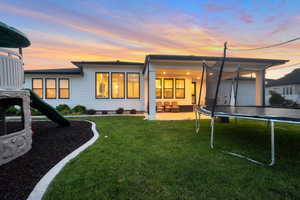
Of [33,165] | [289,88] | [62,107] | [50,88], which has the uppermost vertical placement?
[289,88]

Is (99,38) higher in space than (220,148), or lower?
higher

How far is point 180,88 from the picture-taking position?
12.7 metres

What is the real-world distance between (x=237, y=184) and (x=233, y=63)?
27.0 feet

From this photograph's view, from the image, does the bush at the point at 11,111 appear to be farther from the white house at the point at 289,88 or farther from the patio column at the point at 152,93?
the white house at the point at 289,88

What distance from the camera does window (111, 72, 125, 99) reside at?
10.8m

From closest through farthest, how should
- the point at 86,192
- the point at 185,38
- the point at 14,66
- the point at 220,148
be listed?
the point at 86,192 → the point at 14,66 → the point at 220,148 → the point at 185,38

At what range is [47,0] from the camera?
7.25 metres

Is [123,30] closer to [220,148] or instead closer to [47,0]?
[47,0]

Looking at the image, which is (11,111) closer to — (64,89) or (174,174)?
(64,89)

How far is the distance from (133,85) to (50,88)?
6261mm

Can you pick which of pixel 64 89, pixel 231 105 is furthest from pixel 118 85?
A: pixel 231 105

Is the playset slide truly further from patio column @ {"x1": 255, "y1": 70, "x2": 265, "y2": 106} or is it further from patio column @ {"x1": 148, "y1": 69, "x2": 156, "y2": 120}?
patio column @ {"x1": 255, "y1": 70, "x2": 265, "y2": 106}

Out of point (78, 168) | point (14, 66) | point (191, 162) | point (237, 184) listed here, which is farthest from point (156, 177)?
point (14, 66)

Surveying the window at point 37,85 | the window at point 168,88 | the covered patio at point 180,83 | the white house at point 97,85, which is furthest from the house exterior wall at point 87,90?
the window at point 168,88
